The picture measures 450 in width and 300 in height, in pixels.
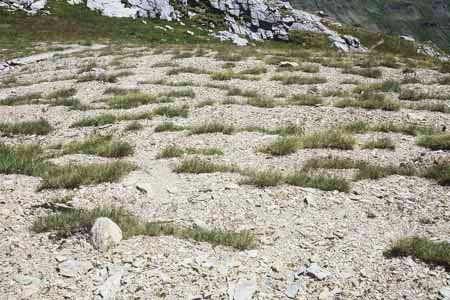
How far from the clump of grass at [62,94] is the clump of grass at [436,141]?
14.7 meters

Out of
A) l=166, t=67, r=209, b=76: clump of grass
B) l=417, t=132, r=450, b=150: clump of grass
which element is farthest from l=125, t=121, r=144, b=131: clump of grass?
l=166, t=67, r=209, b=76: clump of grass

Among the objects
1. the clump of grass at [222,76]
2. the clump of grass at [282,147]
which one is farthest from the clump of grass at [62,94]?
the clump of grass at [282,147]

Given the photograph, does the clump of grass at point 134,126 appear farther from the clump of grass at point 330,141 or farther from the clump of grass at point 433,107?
the clump of grass at point 433,107

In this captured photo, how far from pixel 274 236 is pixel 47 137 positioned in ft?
29.8

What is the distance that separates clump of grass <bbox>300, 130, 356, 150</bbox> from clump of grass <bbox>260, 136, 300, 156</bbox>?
30cm

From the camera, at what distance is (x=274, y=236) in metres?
7.45

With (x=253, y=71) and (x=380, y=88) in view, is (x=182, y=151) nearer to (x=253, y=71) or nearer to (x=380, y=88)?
(x=380, y=88)

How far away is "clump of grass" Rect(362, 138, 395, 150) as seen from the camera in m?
11.6

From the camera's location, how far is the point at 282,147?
37.5 feet

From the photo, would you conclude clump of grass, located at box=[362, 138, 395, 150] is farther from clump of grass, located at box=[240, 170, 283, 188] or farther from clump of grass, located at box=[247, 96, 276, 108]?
clump of grass, located at box=[247, 96, 276, 108]

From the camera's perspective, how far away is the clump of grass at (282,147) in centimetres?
1138

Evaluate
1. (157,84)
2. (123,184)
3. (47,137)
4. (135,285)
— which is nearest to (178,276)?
(135,285)

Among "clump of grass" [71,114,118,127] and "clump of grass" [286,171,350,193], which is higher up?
"clump of grass" [286,171,350,193]

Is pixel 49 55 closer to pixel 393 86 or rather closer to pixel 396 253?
pixel 393 86
